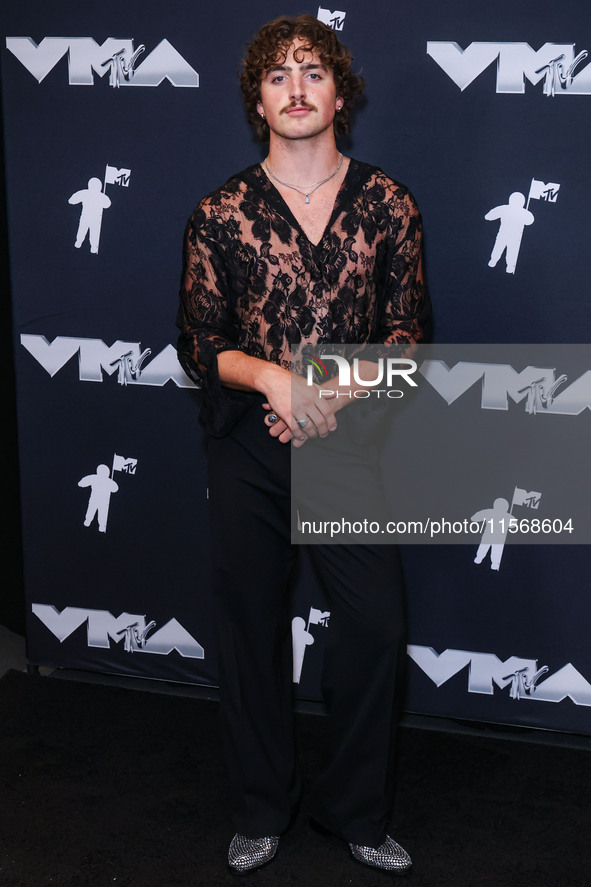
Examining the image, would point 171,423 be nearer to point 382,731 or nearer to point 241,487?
point 241,487

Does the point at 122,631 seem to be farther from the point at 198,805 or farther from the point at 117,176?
the point at 117,176

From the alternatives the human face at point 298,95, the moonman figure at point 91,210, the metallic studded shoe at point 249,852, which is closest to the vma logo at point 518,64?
the human face at point 298,95

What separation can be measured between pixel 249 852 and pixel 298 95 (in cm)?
154

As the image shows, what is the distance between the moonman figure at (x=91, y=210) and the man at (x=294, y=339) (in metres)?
0.58

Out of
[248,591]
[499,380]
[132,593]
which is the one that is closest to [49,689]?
[132,593]

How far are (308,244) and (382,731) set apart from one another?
974mm

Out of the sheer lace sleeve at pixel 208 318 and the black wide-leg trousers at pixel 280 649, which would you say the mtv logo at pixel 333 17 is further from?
the black wide-leg trousers at pixel 280 649

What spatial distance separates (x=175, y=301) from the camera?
2.44 m

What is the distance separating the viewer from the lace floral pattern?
1.87m

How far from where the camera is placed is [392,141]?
2.23m

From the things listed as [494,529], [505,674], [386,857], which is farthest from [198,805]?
[494,529]

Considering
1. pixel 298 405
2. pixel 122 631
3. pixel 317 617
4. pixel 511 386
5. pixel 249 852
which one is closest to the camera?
pixel 298 405

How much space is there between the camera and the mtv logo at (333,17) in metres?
2.19

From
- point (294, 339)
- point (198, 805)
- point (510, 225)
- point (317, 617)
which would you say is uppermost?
point (510, 225)
